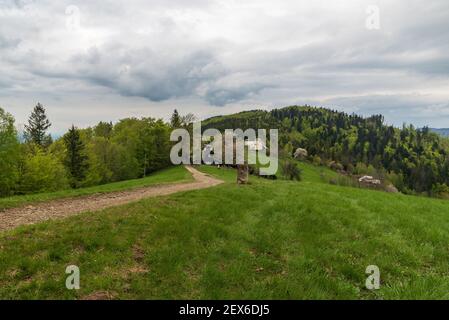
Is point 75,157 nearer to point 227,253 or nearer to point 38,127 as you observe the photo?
point 38,127

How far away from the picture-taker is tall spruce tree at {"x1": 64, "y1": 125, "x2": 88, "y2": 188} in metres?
65.1

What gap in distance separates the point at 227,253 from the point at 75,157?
6296 centimetres

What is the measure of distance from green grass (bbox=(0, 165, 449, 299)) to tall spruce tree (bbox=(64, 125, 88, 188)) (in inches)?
2179

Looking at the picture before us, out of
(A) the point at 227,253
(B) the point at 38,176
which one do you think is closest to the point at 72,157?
(B) the point at 38,176

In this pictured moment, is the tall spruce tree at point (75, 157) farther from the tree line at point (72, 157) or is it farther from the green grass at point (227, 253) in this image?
the green grass at point (227, 253)

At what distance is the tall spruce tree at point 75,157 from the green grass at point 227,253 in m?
55.4

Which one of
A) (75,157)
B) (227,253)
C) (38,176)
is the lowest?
(38,176)

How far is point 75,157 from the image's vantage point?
2589 inches

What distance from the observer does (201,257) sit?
10.1 metres

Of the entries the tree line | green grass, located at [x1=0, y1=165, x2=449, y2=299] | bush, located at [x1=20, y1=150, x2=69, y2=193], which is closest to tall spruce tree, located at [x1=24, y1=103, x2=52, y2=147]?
the tree line
